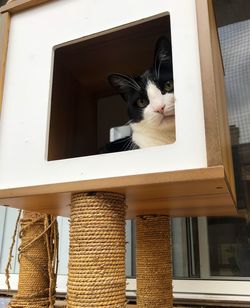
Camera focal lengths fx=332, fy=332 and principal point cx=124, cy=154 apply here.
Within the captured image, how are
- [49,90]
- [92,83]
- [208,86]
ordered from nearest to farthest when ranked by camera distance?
[208,86] → [49,90] → [92,83]

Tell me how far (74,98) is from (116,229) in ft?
1.75

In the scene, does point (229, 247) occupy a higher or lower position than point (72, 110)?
lower

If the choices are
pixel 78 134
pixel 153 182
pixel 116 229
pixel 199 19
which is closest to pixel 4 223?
pixel 78 134

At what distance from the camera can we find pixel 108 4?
688 millimetres

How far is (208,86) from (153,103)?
0.23m

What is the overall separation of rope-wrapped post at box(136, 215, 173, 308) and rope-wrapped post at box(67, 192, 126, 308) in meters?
0.25

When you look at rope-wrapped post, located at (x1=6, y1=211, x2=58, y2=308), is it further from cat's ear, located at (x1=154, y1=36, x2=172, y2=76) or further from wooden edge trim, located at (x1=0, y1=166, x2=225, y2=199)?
cat's ear, located at (x1=154, y1=36, x2=172, y2=76)

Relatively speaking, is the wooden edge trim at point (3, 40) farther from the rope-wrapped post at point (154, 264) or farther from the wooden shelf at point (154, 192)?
the rope-wrapped post at point (154, 264)

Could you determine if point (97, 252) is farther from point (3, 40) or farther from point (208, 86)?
point (3, 40)

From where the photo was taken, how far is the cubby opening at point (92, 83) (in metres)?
0.82

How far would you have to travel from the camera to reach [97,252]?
23.5 inches

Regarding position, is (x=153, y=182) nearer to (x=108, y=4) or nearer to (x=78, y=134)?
(x=108, y=4)

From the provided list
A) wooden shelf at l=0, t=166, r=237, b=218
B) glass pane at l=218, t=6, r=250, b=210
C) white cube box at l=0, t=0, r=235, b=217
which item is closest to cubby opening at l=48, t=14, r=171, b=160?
white cube box at l=0, t=0, r=235, b=217

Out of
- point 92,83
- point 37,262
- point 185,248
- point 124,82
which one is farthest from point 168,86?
point 185,248
